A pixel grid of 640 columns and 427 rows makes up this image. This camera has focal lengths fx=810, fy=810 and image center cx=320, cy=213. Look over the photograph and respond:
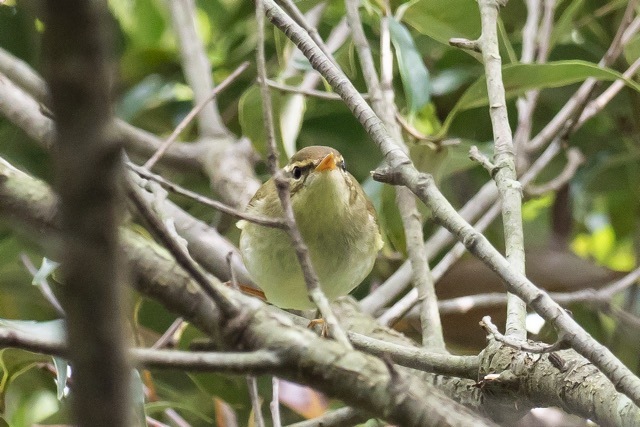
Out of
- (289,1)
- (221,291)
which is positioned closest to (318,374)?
(221,291)

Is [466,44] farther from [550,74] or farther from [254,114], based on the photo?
[254,114]

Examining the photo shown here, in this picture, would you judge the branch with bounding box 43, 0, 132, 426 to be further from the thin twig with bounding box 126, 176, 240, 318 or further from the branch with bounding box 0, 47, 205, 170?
the branch with bounding box 0, 47, 205, 170

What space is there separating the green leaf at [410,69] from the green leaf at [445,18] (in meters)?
0.05

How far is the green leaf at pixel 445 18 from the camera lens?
2.31m

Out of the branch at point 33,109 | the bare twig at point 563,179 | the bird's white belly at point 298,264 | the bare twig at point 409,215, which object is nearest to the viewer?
the bare twig at point 409,215

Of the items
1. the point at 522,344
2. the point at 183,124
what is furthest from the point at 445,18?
the point at 522,344

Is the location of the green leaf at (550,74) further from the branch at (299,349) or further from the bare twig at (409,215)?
the branch at (299,349)

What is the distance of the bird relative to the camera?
7.30 feet

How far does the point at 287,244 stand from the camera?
2207 mm

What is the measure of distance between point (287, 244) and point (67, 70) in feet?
5.75

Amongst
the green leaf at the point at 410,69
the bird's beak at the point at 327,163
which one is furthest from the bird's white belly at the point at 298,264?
the green leaf at the point at 410,69

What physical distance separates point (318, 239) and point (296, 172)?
23 cm

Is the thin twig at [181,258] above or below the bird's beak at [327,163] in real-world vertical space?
below

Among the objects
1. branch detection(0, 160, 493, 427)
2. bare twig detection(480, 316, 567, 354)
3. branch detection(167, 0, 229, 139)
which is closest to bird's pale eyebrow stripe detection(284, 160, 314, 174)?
branch detection(167, 0, 229, 139)
